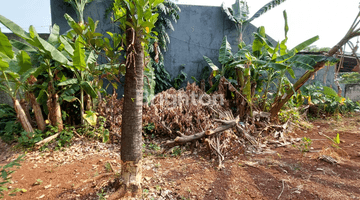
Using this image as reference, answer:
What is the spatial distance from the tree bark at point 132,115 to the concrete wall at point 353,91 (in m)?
10.00

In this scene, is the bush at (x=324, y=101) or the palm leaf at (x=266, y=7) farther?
the palm leaf at (x=266, y=7)

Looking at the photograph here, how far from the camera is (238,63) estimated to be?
423cm

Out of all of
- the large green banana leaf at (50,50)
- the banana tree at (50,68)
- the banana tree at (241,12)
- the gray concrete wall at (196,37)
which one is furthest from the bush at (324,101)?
the banana tree at (50,68)

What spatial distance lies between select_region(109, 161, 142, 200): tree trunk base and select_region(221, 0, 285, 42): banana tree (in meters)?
5.93

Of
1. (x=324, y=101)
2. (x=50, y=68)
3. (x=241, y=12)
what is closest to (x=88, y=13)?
(x=50, y=68)

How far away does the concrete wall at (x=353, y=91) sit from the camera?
25.0ft

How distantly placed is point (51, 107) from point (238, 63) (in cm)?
418

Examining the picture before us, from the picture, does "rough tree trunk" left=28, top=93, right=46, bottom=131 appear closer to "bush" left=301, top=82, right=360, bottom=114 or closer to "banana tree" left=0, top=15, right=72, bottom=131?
"banana tree" left=0, top=15, right=72, bottom=131

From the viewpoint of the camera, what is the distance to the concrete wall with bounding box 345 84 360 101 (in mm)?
7629

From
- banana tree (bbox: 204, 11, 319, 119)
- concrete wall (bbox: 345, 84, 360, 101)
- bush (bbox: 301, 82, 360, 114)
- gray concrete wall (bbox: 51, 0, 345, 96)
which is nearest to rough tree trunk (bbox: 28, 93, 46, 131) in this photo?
gray concrete wall (bbox: 51, 0, 345, 96)

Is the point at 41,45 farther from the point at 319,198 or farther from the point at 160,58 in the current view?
the point at 319,198

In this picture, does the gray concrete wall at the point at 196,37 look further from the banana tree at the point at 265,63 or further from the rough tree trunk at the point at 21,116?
the rough tree trunk at the point at 21,116

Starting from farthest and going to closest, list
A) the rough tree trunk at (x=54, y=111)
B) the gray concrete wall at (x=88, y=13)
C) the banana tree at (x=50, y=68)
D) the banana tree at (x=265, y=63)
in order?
the gray concrete wall at (x=88, y=13) < the banana tree at (x=265, y=63) < the rough tree trunk at (x=54, y=111) < the banana tree at (x=50, y=68)

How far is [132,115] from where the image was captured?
5.58 feet
